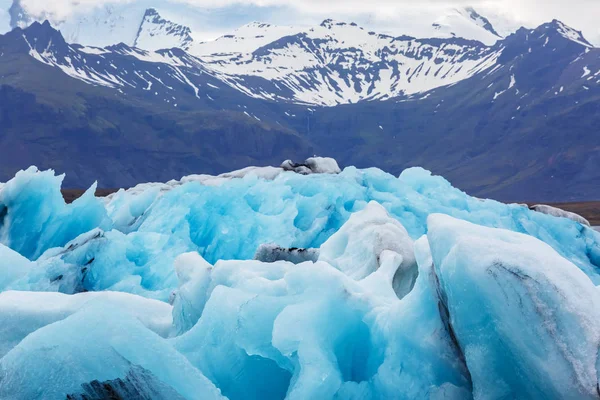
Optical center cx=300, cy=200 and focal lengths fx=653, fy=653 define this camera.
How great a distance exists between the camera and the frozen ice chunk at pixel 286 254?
32.6 ft

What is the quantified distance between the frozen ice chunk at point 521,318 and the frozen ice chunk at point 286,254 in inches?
187

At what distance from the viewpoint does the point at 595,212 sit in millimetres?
102938

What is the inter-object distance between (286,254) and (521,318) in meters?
5.65

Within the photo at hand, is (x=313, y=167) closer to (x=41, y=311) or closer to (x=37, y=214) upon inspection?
(x=37, y=214)

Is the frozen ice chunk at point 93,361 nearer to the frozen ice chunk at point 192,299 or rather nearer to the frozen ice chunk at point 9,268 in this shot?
the frozen ice chunk at point 192,299

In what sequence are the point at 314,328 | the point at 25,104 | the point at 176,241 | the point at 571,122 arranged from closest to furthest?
the point at 314,328, the point at 176,241, the point at 25,104, the point at 571,122

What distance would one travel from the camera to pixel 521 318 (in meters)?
4.75

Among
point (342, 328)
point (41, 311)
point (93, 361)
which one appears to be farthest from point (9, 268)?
point (342, 328)

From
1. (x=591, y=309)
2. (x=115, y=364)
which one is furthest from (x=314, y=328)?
(x=591, y=309)

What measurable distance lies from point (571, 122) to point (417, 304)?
8320 inches

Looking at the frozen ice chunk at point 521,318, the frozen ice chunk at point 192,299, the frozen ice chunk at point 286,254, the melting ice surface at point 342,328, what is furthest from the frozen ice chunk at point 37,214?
the frozen ice chunk at point 521,318

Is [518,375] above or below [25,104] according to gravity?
above

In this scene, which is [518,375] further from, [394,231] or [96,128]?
[96,128]

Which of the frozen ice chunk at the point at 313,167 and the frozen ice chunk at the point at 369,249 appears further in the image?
the frozen ice chunk at the point at 313,167
